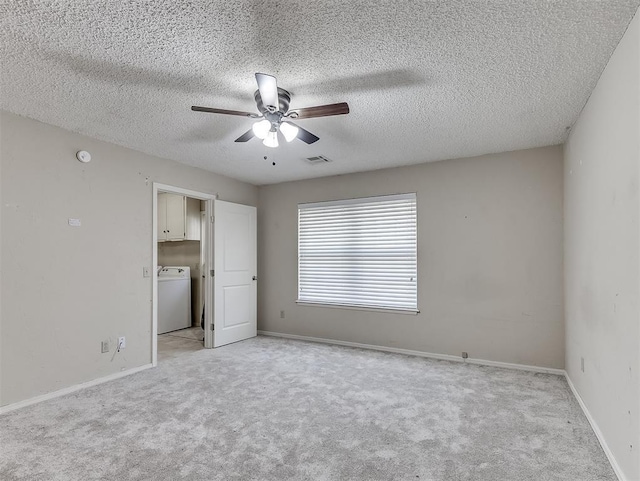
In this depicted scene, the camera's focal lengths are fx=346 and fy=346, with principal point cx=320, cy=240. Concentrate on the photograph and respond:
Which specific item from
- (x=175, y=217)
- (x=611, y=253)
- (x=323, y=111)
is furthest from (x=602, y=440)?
(x=175, y=217)

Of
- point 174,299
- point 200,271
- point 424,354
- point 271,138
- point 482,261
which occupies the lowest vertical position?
point 424,354

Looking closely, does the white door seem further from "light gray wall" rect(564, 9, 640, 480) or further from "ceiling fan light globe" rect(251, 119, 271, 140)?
"light gray wall" rect(564, 9, 640, 480)

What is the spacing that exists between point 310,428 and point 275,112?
2.24 metres

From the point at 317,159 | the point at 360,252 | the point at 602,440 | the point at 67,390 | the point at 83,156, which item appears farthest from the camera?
the point at 360,252

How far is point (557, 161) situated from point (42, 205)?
198 inches

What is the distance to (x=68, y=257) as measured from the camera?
3.21m

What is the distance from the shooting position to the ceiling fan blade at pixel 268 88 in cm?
192

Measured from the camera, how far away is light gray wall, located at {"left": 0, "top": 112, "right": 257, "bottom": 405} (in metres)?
2.85

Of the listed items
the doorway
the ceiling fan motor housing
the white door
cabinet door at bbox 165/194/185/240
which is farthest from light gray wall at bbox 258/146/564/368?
cabinet door at bbox 165/194/185/240

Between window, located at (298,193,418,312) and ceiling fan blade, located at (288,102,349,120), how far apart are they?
2.45 m

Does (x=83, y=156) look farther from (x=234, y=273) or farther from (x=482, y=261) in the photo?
(x=482, y=261)

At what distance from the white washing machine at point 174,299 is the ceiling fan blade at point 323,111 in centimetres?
431

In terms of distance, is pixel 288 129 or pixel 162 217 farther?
pixel 162 217

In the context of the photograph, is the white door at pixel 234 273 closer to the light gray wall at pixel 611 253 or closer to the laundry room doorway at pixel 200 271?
→ the laundry room doorway at pixel 200 271
